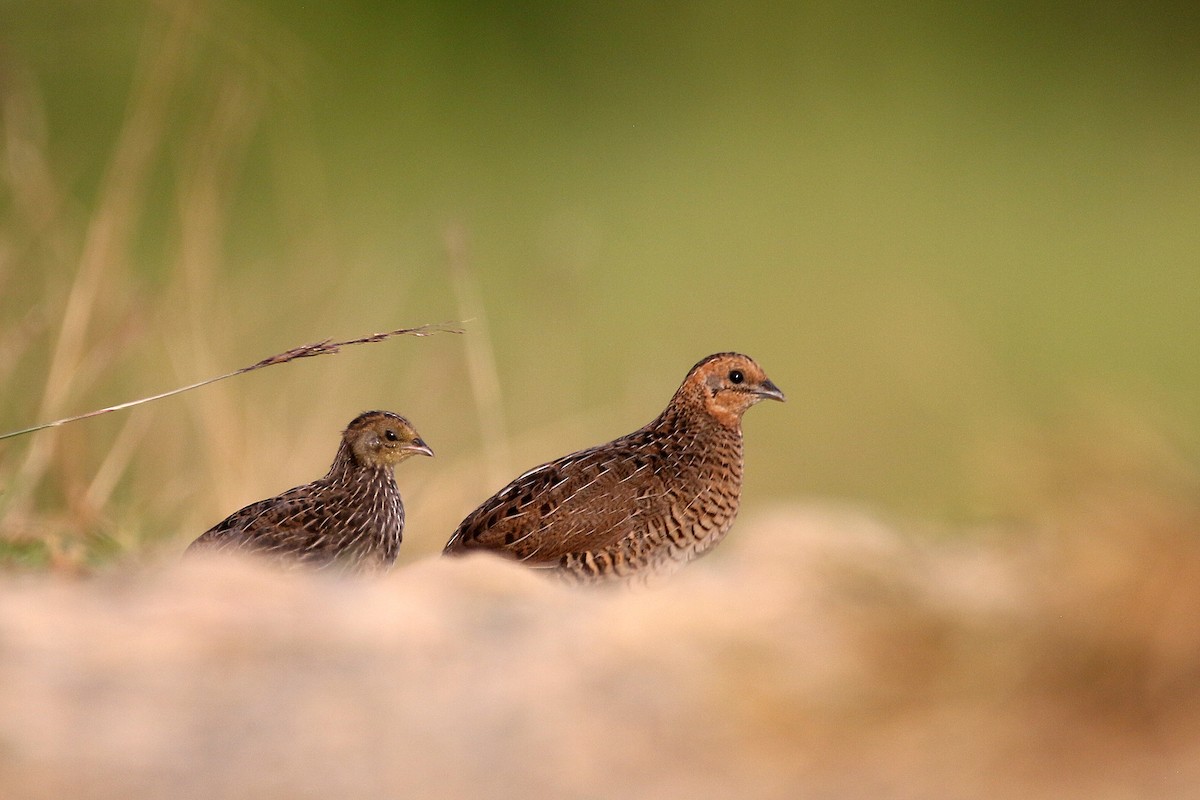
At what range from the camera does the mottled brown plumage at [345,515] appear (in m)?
4.41

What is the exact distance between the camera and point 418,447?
5023 mm

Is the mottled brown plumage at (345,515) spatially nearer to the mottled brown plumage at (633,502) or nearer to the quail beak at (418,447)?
the quail beak at (418,447)

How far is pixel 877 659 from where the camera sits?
257 centimetres

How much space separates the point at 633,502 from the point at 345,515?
0.75m

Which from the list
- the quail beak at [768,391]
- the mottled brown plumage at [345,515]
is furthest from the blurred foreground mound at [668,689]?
the quail beak at [768,391]

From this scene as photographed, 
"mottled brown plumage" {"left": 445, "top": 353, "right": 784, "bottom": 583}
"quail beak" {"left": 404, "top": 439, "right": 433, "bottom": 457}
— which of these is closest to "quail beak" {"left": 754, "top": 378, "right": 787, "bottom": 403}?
"mottled brown plumage" {"left": 445, "top": 353, "right": 784, "bottom": 583}

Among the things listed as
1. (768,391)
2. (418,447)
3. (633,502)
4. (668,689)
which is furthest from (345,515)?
(668,689)

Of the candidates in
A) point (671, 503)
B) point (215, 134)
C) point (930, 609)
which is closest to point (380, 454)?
point (671, 503)

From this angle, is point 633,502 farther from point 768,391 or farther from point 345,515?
point 345,515

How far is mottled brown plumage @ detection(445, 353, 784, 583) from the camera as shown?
4.44 meters

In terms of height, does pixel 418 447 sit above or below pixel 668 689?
above

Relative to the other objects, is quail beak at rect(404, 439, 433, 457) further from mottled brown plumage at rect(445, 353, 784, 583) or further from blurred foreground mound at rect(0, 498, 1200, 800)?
blurred foreground mound at rect(0, 498, 1200, 800)

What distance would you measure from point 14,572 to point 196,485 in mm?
1552

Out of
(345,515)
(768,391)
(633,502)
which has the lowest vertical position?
(633,502)
